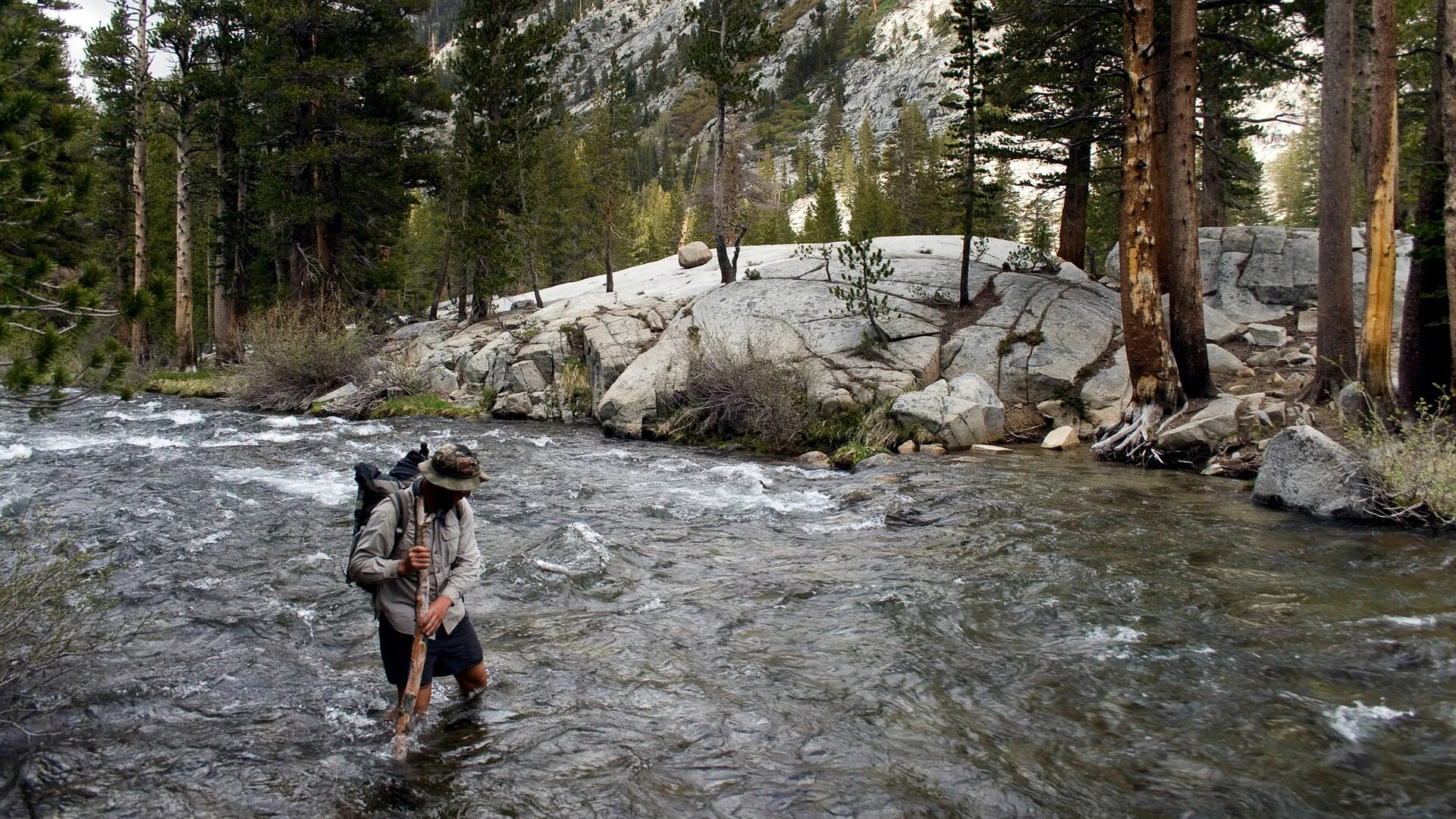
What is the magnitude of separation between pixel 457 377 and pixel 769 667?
2030cm

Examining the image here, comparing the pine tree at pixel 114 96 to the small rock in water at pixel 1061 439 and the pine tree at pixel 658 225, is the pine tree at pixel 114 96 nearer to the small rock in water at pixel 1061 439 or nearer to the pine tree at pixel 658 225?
the small rock in water at pixel 1061 439

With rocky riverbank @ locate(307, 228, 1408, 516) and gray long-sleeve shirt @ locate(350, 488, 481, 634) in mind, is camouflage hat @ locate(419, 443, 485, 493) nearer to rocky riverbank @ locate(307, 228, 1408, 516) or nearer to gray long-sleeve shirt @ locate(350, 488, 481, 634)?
gray long-sleeve shirt @ locate(350, 488, 481, 634)

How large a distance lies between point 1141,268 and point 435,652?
39.1 ft

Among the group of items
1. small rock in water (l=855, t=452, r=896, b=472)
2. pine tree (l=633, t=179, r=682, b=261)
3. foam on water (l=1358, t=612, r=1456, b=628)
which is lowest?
foam on water (l=1358, t=612, r=1456, b=628)

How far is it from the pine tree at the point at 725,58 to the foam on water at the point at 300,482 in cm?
1405

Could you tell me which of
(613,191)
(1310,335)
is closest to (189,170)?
(613,191)

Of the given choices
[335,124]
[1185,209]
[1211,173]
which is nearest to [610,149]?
[335,124]

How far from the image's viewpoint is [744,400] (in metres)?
16.8

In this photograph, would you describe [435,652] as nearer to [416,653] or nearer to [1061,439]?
[416,653]

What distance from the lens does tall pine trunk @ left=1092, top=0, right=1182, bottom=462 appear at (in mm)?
12766

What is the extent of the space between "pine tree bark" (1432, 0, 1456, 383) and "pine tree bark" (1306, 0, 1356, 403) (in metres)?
2.03

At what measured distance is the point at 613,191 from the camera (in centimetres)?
3797

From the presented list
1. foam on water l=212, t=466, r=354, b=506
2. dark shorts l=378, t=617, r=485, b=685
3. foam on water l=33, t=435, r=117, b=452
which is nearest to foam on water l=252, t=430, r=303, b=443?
foam on water l=33, t=435, r=117, b=452

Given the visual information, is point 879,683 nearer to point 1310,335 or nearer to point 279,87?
point 1310,335
